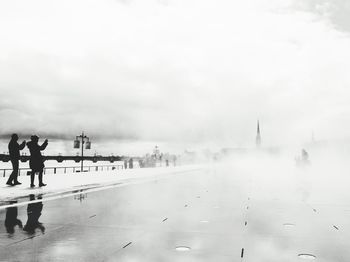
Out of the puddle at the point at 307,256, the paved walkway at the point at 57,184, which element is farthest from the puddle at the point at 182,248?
the paved walkway at the point at 57,184

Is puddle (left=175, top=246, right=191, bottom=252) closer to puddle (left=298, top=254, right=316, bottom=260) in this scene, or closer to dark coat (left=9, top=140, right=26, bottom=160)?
puddle (left=298, top=254, right=316, bottom=260)

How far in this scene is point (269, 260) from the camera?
5523 mm

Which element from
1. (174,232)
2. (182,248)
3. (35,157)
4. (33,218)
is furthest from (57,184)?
(182,248)

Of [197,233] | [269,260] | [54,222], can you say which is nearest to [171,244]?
[197,233]

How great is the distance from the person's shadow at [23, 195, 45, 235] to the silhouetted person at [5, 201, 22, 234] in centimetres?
23

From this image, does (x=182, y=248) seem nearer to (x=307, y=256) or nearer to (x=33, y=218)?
(x=307, y=256)

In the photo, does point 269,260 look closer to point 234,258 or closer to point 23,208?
point 234,258

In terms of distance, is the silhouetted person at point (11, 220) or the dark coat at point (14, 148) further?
the dark coat at point (14, 148)

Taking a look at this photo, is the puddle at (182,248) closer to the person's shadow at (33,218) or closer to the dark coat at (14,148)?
the person's shadow at (33,218)

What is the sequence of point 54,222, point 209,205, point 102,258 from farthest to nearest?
point 209,205, point 54,222, point 102,258

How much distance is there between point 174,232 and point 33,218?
374 cm

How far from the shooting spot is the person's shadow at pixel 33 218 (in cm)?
765

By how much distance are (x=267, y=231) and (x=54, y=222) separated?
479cm

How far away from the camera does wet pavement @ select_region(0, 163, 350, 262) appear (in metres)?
5.80
